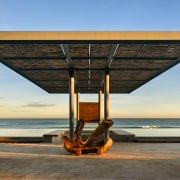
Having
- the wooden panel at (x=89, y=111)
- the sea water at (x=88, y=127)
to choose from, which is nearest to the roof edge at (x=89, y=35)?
the wooden panel at (x=89, y=111)

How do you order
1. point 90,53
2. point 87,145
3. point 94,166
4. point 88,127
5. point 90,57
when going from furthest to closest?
point 88,127
point 90,57
point 90,53
point 87,145
point 94,166

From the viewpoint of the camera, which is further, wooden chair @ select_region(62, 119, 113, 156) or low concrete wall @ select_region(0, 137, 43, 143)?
low concrete wall @ select_region(0, 137, 43, 143)

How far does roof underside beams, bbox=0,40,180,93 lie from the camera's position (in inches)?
402

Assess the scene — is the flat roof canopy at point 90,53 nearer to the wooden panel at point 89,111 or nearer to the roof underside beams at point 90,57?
the roof underside beams at point 90,57

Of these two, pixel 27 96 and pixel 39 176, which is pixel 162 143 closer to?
pixel 39 176

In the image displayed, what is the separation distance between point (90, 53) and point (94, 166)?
229 inches

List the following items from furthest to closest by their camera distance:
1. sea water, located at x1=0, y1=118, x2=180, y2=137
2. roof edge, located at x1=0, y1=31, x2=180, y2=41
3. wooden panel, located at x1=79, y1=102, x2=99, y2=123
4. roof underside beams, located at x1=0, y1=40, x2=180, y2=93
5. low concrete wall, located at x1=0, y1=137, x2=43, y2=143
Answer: sea water, located at x1=0, y1=118, x2=180, y2=137, wooden panel, located at x1=79, y1=102, x2=99, y2=123, low concrete wall, located at x1=0, y1=137, x2=43, y2=143, roof underside beams, located at x1=0, y1=40, x2=180, y2=93, roof edge, located at x1=0, y1=31, x2=180, y2=41

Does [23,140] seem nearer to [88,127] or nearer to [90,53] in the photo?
[90,53]

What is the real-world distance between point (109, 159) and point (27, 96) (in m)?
77.1

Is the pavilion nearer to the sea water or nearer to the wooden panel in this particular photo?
the wooden panel

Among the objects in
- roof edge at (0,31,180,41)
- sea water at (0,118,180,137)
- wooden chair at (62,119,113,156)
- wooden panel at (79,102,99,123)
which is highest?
roof edge at (0,31,180,41)

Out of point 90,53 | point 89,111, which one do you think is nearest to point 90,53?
point 90,53

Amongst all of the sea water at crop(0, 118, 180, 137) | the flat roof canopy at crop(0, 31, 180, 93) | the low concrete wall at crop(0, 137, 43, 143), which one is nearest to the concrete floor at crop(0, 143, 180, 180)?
the low concrete wall at crop(0, 137, 43, 143)

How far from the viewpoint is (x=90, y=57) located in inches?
486
